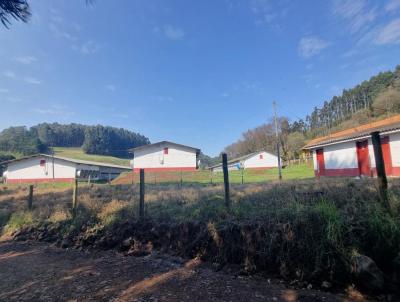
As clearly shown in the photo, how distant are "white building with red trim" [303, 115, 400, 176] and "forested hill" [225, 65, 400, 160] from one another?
2931cm

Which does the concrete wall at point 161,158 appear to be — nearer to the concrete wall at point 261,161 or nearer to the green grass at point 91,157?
the concrete wall at point 261,161

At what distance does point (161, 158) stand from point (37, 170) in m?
19.4

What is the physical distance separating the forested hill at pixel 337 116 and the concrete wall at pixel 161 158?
24.3m

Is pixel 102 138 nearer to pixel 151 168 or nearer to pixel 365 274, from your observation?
pixel 151 168

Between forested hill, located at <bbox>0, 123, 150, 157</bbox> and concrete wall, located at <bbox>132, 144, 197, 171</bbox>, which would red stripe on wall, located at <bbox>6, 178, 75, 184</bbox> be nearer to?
concrete wall, located at <bbox>132, 144, 197, 171</bbox>

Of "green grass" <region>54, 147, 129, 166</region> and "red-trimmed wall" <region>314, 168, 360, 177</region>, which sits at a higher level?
"green grass" <region>54, 147, 129, 166</region>

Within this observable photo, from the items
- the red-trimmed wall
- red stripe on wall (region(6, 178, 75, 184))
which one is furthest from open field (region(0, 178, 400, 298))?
red stripe on wall (region(6, 178, 75, 184))

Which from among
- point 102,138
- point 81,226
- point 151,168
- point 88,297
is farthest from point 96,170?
point 102,138

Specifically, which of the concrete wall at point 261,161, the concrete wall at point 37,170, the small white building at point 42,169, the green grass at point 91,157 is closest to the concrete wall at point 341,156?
the concrete wall at point 261,161

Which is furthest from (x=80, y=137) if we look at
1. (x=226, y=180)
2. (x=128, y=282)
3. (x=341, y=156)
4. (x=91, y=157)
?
(x=128, y=282)

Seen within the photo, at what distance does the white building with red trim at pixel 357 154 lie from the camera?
14438 millimetres

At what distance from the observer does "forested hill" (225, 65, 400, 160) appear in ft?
154

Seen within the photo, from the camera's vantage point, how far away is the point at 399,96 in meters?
41.8

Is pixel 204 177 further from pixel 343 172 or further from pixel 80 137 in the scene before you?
pixel 80 137
